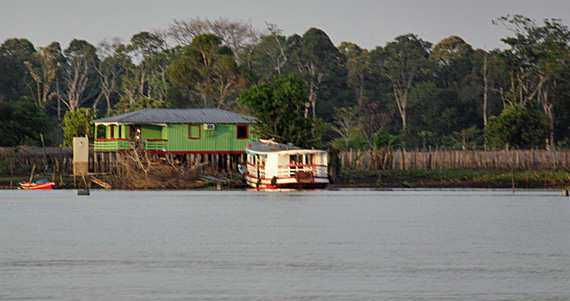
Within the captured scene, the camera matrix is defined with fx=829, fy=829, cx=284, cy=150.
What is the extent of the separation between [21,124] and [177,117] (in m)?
13.0

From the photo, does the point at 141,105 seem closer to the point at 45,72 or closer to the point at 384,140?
the point at 45,72

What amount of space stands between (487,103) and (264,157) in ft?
132

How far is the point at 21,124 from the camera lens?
6347cm

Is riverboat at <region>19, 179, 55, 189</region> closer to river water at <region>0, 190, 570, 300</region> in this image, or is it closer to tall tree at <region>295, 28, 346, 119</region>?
river water at <region>0, 190, 570, 300</region>

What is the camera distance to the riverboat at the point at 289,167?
46688mm

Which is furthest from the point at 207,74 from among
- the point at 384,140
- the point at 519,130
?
the point at 519,130

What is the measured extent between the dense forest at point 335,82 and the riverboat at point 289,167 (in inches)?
809

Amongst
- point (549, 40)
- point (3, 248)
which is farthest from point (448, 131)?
point (3, 248)

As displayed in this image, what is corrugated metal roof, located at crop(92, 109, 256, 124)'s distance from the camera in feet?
192

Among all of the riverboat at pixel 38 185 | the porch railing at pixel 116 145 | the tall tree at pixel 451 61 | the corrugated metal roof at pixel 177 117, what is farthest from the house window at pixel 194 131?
the tall tree at pixel 451 61

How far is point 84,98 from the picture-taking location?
92438 millimetres

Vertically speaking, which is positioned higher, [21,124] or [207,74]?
[207,74]

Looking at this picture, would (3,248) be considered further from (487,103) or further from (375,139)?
(487,103)

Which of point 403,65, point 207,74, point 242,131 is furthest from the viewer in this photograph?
point 403,65
